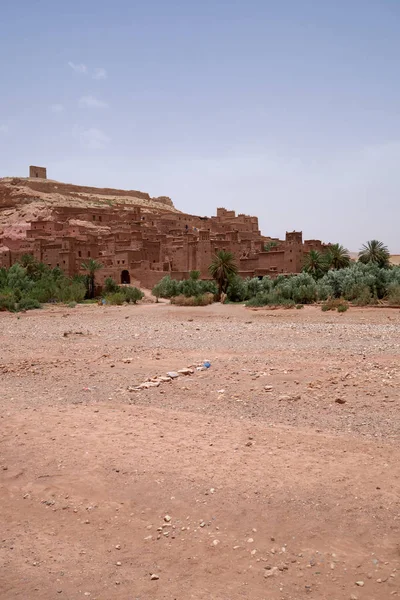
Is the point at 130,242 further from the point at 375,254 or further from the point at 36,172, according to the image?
the point at 36,172

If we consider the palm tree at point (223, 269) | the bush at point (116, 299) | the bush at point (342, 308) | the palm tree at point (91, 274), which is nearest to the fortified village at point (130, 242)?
the palm tree at point (91, 274)

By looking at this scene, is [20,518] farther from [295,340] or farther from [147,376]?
[295,340]

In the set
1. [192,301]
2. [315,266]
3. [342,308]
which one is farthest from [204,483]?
[315,266]

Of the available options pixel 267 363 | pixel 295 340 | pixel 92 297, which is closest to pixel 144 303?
pixel 92 297

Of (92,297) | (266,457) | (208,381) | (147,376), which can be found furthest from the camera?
(92,297)

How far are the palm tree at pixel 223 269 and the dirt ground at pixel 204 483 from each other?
2217cm

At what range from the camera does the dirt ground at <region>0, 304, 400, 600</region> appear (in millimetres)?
4148

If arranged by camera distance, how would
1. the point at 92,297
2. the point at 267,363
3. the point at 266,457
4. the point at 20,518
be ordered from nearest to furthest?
the point at 20,518
the point at 266,457
the point at 267,363
the point at 92,297

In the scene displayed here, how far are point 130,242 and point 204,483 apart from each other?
38257 millimetres

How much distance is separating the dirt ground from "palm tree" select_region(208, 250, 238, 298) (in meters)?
22.2

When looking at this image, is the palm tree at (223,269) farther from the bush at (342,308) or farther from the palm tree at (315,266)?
the bush at (342,308)

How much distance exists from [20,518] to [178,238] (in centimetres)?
4396

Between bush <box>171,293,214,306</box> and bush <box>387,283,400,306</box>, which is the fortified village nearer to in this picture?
bush <box>171,293,214,306</box>

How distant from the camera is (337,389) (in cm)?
880
